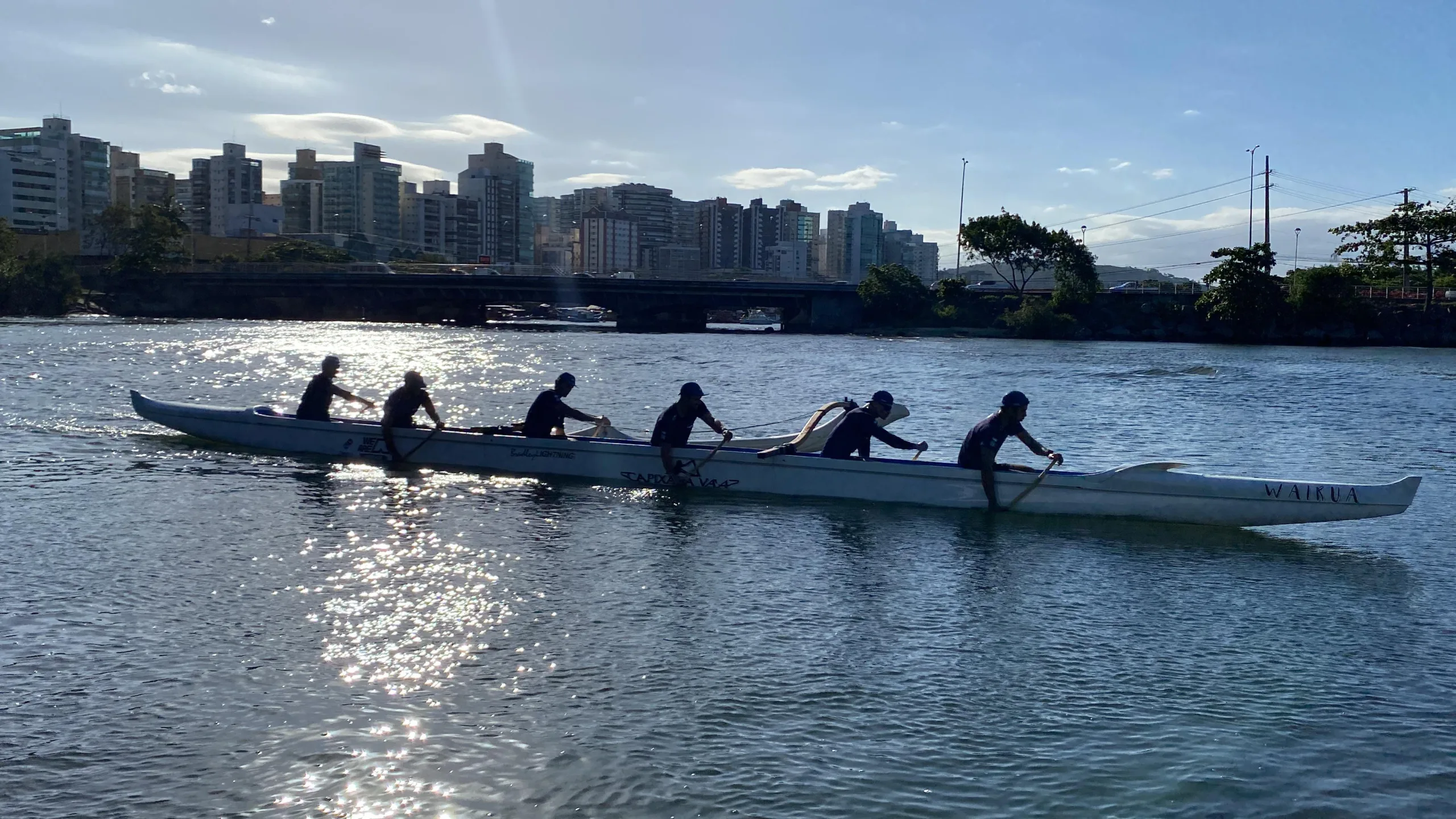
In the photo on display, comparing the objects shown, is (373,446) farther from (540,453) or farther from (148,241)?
(148,241)

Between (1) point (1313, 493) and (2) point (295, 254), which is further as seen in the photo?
(2) point (295, 254)

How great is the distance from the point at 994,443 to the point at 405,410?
35.9 ft

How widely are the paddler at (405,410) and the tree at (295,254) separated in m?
136

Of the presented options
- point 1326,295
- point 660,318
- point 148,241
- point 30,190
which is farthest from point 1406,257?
point 30,190

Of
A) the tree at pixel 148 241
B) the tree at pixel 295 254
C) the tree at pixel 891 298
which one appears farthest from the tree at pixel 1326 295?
the tree at pixel 295 254

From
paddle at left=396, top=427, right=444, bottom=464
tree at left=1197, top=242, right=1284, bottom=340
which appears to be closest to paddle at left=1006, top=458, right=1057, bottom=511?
paddle at left=396, top=427, right=444, bottom=464

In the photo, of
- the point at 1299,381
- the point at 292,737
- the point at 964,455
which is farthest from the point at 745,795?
the point at 1299,381

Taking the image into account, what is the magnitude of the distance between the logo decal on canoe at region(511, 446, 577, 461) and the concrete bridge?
8536cm

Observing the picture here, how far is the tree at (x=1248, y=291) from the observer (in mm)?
92125

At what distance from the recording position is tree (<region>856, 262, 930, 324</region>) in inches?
4247

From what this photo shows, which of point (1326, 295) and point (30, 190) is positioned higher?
point (30, 190)

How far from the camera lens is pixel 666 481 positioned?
19.5 m

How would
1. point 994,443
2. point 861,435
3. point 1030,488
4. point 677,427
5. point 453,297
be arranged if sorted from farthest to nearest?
point 453,297
point 677,427
point 861,435
point 1030,488
point 994,443

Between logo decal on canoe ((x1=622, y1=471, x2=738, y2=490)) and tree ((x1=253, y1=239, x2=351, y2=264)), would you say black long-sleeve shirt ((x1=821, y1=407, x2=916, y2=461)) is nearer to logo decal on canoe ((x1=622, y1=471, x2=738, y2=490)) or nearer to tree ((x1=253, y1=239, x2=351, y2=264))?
logo decal on canoe ((x1=622, y1=471, x2=738, y2=490))
